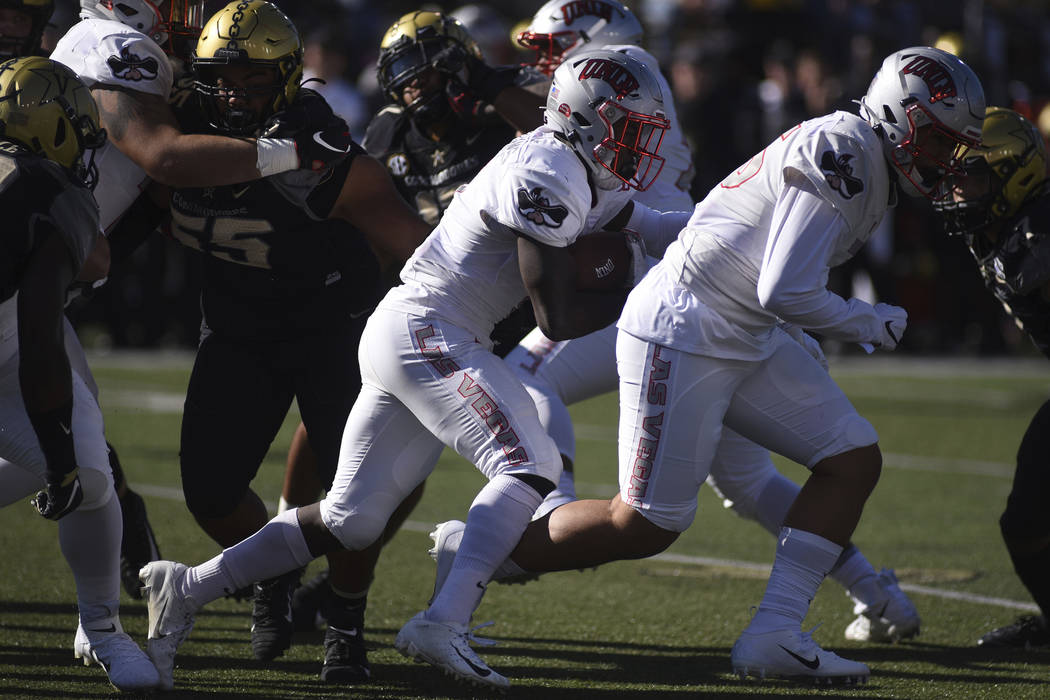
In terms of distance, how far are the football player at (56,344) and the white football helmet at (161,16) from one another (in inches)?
32.0

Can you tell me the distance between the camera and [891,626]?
14.9 feet

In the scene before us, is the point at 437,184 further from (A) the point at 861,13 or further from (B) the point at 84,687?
(A) the point at 861,13

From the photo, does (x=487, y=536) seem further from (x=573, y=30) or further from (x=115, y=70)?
(x=573, y=30)

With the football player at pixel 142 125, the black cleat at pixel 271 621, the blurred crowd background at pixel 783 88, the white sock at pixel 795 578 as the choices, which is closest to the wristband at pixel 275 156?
the football player at pixel 142 125

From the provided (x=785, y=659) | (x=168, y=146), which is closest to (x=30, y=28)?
(x=168, y=146)

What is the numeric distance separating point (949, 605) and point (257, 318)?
2666 mm

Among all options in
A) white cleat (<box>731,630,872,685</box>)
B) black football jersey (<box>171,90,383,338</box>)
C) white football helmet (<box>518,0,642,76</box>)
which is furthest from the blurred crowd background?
white cleat (<box>731,630,872,685</box>)

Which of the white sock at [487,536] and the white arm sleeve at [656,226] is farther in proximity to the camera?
the white arm sleeve at [656,226]

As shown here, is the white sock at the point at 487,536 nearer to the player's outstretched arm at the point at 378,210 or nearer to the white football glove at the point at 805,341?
the player's outstretched arm at the point at 378,210

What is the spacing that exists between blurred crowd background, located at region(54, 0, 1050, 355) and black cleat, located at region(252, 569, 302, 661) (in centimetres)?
682

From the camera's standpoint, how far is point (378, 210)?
4.21 m

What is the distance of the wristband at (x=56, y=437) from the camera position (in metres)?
3.43

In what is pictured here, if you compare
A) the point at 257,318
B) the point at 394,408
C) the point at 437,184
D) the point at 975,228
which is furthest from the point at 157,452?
the point at 975,228

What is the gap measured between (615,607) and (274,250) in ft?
5.92
